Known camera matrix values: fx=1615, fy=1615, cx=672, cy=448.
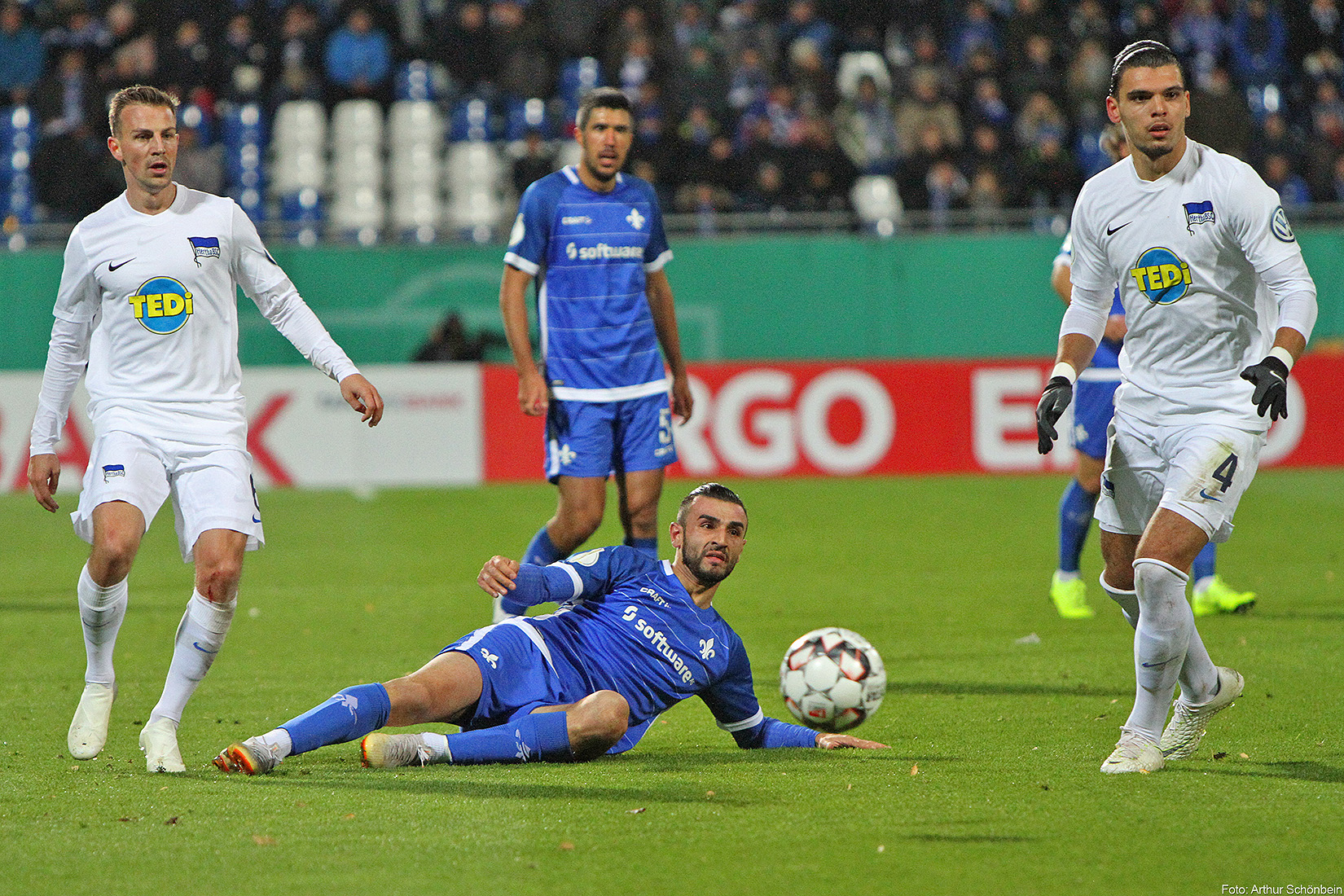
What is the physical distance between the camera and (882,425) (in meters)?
15.3

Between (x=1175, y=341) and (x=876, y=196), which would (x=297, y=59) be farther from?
(x=1175, y=341)

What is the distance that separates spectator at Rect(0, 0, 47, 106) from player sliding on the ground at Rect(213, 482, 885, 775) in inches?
602

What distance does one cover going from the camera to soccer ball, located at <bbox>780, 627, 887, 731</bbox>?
17.5 ft

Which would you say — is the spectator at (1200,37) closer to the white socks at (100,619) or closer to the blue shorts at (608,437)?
the blue shorts at (608,437)

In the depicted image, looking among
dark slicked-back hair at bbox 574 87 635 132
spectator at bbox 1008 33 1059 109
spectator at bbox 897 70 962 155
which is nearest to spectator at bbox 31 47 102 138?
spectator at bbox 897 70 962 155

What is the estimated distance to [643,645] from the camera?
Answer: 512cm

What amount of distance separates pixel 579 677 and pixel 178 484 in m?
1.43

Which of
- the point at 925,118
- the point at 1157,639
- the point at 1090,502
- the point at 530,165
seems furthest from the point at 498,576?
the point at 925,118

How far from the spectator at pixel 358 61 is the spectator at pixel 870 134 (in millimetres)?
5148

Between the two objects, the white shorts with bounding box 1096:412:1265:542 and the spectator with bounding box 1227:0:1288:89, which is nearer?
the white shorts with bounding box 1096:412:1265:542

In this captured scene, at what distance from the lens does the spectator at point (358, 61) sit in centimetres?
1806


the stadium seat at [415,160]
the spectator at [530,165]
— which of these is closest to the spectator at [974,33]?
the spectator at [530,165]

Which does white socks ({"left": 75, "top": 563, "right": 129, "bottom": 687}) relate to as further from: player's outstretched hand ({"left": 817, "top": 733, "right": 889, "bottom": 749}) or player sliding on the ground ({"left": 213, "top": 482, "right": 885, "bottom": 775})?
player's outstretched hand ({"left": 817, "top": 733, "right": 889, "bottom": 749})

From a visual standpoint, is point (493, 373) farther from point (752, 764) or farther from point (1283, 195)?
point (752, 764)
